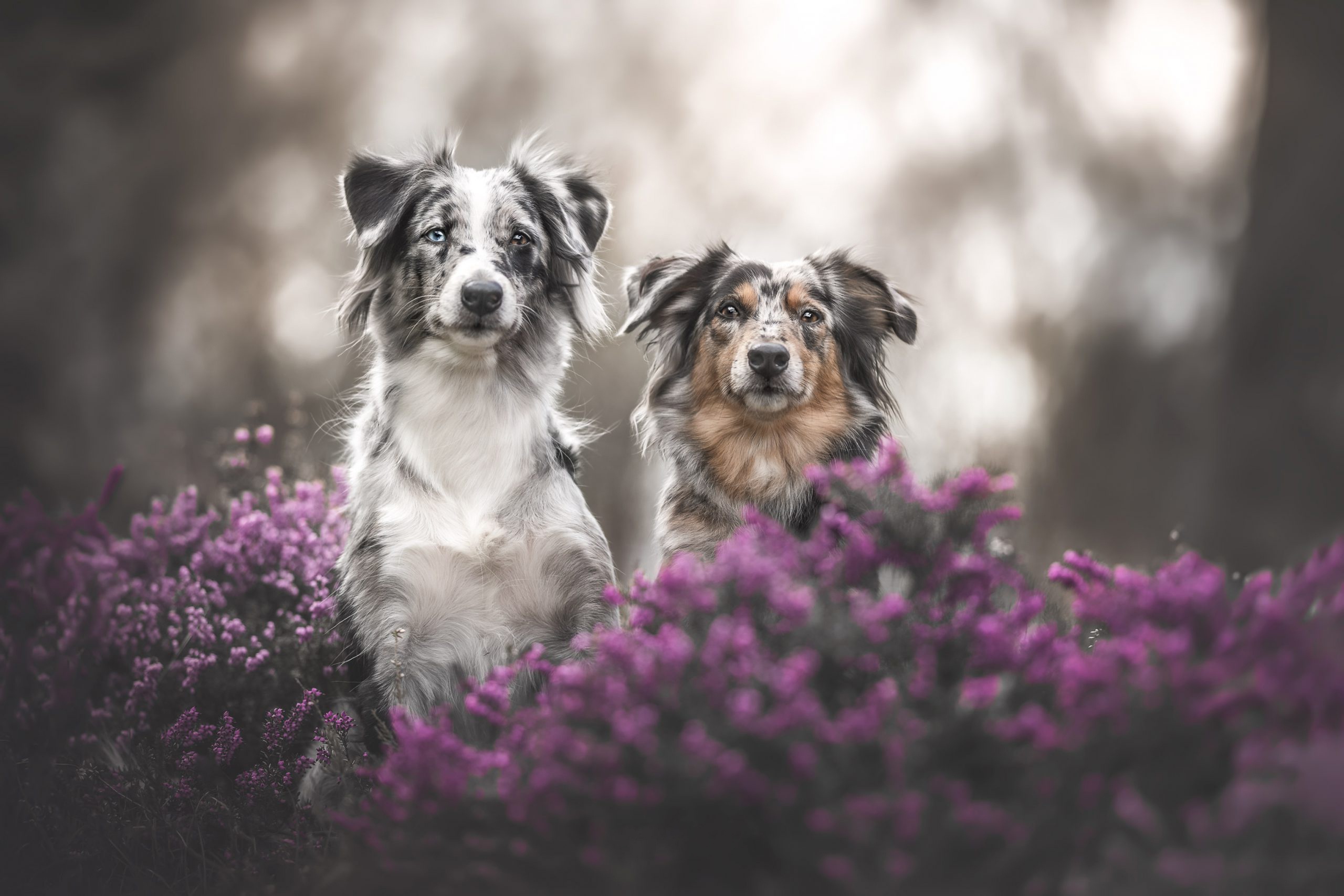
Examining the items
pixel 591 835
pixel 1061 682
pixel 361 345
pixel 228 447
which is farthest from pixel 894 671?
pixel 228 447

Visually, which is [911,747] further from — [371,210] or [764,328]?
[371,210]

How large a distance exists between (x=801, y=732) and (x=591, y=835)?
50cm

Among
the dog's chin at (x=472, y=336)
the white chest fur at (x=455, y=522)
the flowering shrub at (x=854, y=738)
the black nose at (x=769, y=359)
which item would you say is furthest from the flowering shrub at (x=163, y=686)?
the black nose at (x=769, y=359)

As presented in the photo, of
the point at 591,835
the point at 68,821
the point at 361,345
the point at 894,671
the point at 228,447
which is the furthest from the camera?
the point at 228,447

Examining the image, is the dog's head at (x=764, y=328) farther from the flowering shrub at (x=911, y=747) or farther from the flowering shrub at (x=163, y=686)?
the flowering shrub at (x=163, y=686)

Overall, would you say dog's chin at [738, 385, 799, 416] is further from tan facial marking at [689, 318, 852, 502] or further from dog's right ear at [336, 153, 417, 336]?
dog's right ear at [336, 153, 417, 336]

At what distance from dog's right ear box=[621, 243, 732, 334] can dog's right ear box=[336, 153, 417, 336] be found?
103 cm

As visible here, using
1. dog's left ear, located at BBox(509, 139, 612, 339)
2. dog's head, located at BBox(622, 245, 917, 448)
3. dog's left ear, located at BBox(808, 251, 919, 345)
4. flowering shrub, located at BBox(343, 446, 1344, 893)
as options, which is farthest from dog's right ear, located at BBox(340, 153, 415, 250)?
flowering shrub, located at BBox(343, 446, 1344, 893)

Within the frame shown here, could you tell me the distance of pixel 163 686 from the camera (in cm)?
425

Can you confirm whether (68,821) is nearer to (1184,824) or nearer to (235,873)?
(235,873)

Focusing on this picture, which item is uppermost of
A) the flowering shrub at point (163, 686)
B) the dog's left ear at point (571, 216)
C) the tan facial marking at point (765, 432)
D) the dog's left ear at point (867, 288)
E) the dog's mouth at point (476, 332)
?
the dog's left ear at point (867, 288)

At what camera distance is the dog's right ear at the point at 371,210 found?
3867 millimetres

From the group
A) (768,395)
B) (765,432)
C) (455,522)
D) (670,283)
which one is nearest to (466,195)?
(670,283)

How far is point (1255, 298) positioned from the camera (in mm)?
6875
